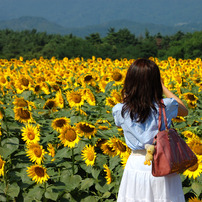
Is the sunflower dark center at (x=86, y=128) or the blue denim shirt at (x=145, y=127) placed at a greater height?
the blue denim shirt at (x=145, y=127)

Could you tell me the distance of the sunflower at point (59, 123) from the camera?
3402mm

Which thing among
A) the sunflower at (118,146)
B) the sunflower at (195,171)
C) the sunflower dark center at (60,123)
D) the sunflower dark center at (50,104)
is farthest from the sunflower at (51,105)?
the sunflower at (195,171)

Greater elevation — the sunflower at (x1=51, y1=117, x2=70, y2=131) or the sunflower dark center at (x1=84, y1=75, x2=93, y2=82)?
the sunflower dark center at (x1=84, y1=75, x2=93, y2=82)

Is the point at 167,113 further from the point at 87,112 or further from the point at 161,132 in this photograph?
the point at 87,112

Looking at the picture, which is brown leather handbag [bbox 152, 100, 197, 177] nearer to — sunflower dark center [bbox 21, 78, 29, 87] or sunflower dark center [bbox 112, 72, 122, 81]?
Answer: sunflower dark center [bbox 112, 72, 122, 81]

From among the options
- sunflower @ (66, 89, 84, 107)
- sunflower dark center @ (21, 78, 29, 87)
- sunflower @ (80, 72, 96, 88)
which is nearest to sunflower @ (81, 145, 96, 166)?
sunflower @ (66, 89, 84, 107)

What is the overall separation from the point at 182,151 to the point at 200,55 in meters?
20.8

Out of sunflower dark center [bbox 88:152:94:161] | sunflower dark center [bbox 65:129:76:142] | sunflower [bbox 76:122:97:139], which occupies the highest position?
sunflower [bbox 76:122:97:139]

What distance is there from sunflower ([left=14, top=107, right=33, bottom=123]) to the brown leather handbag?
1702 mm

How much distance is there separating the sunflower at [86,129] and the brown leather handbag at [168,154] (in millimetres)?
1024

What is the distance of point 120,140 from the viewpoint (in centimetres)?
309

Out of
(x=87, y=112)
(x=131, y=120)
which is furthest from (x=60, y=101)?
(x=131, y=120)

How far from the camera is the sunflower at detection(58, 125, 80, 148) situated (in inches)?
127

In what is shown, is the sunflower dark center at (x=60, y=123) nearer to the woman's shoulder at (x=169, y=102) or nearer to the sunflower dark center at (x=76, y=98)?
the sunflower dark center at (x=76, y=98)
